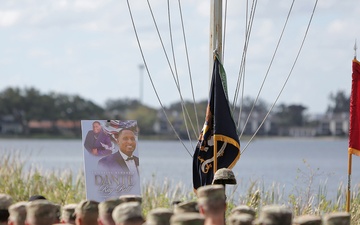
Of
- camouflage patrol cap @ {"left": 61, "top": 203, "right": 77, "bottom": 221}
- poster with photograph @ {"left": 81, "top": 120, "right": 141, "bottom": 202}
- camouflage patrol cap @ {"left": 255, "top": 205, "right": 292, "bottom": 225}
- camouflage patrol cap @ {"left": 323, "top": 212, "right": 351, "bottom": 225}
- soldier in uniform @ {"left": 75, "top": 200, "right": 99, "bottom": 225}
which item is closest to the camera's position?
camouflage patrol cap @ {"left": 255, "top": 205, "right": 292, "bottom": 225}

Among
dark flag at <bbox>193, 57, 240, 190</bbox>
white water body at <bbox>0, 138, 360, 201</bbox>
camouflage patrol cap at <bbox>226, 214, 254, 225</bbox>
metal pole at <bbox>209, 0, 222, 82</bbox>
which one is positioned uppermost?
metal pole at <bbox>209, 0, 222, 82</bbox>

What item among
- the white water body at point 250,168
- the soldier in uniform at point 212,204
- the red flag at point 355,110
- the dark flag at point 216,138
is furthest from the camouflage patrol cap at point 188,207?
the white water body at point 250,168

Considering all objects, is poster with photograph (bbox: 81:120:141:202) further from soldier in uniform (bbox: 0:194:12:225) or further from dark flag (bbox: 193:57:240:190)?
soldier in uniform (bbox: 0:194:12:225)

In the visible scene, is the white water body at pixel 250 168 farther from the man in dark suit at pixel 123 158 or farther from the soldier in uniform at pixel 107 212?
the soldier in uniform at pixel 107 212

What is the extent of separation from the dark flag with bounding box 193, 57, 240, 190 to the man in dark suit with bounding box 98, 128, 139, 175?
2.62 ft

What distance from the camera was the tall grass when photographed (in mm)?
16391

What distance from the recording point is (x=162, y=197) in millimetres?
18875

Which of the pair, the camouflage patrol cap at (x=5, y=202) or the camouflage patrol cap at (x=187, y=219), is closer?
the camouflage patrol cap at (x=187, y=219)

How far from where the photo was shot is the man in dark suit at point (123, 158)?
1416 centimetres

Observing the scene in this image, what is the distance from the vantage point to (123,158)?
14258mm

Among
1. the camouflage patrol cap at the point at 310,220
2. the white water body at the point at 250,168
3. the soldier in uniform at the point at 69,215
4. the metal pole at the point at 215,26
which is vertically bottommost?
the white water body at the point at 250,168

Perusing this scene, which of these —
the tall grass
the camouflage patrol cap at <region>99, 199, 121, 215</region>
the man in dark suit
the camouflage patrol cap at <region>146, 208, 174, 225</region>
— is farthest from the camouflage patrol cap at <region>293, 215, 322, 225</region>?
the tall grass

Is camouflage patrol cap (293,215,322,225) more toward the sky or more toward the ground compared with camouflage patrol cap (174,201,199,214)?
more toward the ground

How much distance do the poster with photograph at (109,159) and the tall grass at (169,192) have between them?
7.30ft
